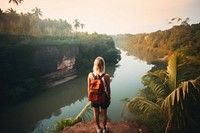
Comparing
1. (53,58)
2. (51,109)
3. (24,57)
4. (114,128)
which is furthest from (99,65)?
(53,58)

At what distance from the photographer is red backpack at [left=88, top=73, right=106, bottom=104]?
11.6 ft

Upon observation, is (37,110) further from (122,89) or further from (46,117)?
(122,89)

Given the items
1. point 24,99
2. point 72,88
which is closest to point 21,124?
point 24,99

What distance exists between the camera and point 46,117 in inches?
616

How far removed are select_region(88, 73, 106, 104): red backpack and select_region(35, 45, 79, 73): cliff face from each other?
77.5 feet

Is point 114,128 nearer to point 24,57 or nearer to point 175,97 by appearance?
point 175,97

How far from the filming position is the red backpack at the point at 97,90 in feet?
11.6

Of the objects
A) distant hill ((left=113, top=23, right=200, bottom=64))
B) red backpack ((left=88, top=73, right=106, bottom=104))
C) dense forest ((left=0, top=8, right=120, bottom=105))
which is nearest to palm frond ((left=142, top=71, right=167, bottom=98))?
red backpack ((left=88, top=73, right=106, bottom=104))

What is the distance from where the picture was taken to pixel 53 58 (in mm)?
29172

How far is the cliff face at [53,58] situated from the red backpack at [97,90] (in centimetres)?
2363

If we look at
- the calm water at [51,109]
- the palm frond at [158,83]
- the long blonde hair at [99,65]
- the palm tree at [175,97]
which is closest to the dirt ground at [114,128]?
the palm tree at [175,97]

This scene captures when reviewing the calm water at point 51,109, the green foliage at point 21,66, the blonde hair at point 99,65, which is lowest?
the calm water at point 51,109

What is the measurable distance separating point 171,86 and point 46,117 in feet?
45.3

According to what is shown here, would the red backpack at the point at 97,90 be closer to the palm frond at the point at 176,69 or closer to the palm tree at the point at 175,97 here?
the palm tree at the point at 175,97
